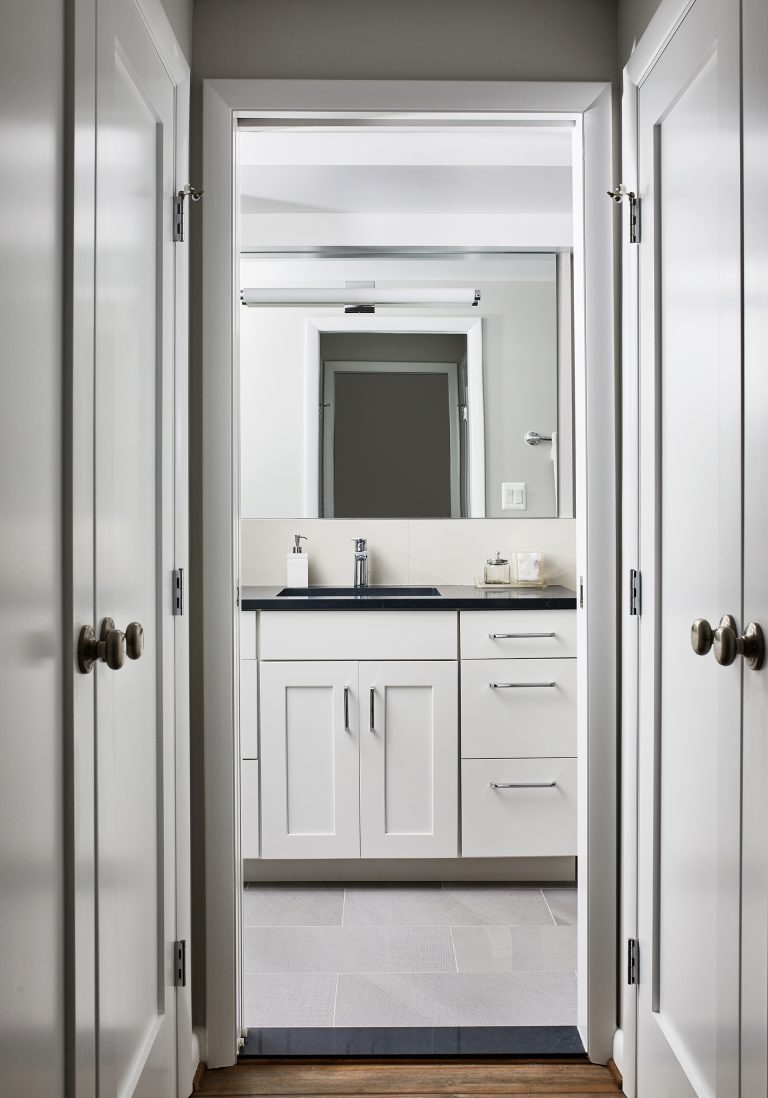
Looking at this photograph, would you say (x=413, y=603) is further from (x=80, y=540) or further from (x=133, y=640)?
(x=80, y=540)

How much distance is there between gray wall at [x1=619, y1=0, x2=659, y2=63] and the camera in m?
1.58

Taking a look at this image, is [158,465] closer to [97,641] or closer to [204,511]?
[204,511]

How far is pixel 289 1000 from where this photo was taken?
205 cm

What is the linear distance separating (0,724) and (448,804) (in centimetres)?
197

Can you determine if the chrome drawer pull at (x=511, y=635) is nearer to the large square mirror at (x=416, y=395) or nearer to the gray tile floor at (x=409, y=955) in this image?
the large square mirror at (x=416, y=395)

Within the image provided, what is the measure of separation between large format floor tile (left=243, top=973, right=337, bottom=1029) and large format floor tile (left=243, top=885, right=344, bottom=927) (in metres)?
0.30

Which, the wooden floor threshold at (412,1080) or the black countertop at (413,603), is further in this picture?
the black countertop at (413,603)

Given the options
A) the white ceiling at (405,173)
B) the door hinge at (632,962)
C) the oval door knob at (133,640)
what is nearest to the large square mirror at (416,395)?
the white ceiling at (405,173)

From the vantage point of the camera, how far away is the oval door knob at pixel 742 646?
1.07m

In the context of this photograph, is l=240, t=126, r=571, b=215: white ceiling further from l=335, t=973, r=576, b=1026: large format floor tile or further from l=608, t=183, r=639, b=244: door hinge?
l=335, t=973, r=576, b=1026: large format floor tile

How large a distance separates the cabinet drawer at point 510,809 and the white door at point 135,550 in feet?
4.07

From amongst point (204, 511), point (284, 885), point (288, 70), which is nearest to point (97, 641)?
point (204, 511)

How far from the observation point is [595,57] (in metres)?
1.78

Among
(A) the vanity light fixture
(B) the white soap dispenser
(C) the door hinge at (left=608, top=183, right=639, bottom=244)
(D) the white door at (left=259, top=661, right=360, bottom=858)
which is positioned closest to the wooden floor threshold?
(D) the white door at (left=259, top=661, right=360, bottom=858)
